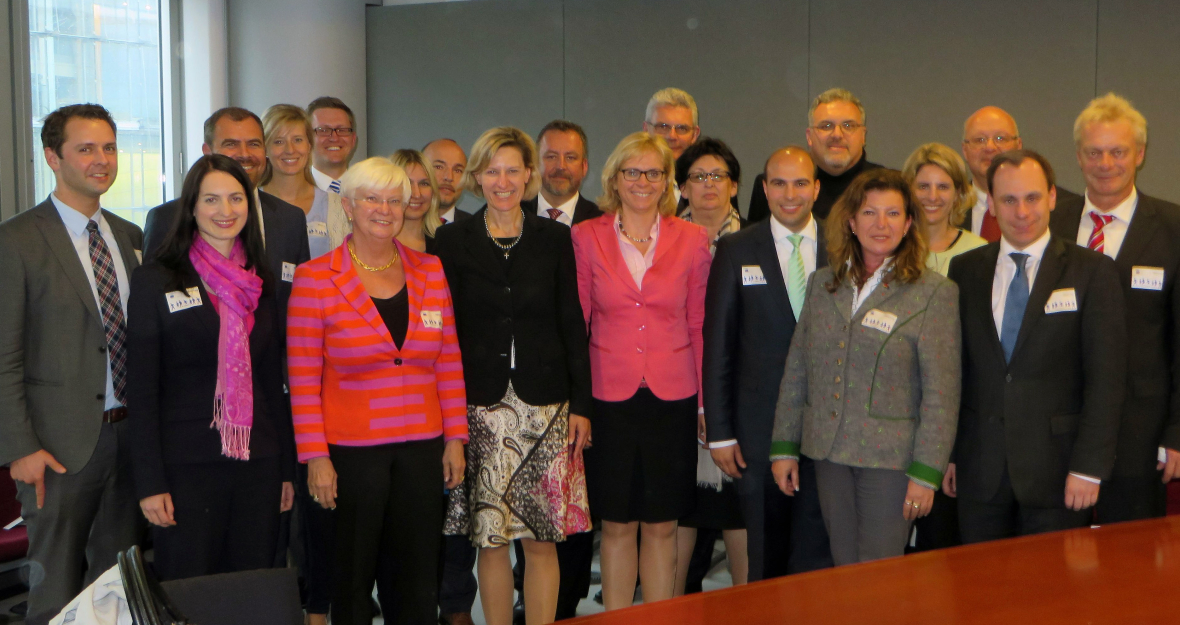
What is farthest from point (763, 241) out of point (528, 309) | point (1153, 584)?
point (1153, 584)

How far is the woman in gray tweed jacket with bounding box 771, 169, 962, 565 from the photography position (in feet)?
8.64

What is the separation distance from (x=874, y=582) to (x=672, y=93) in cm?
310

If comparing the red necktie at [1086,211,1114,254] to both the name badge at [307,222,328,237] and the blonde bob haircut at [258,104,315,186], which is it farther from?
the blonde bob haircut at [258,104,315,186]

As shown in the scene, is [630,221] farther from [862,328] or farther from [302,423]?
[302,423]

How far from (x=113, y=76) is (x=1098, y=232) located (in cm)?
528

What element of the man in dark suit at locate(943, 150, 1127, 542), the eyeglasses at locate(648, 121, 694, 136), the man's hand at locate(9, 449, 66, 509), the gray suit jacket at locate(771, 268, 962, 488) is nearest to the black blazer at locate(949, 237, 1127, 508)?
the man in dark suit at locate(943, 150, 1127, 542)

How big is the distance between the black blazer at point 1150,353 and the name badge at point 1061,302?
0.87 ft

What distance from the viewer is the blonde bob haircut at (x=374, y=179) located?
9.02ft

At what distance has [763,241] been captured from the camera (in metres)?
3.08

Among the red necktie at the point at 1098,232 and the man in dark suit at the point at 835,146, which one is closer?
the red necktie at the point at 1098,232

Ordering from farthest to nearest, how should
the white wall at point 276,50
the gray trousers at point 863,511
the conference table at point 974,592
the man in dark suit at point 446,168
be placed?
the white wall at point 276,50, the man in dark suit at point 446,168, the gray trousers at point 863,511, the conference table at point 974,592

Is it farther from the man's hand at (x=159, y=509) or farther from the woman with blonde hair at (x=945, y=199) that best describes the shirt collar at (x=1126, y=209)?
the man's hand at (x=159, y=509)

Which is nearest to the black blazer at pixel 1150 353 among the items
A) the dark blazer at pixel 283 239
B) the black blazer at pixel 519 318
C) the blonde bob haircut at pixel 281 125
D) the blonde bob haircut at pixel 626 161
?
the blonde bob haircut at pixel 626 161

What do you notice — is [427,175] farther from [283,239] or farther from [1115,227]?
[1115,227]
